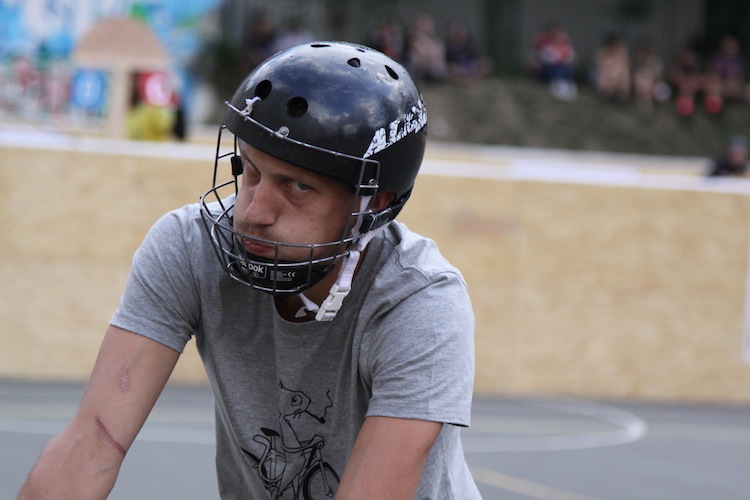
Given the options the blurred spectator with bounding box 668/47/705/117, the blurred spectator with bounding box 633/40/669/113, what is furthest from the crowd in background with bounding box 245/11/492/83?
the blurred spectator with bounding box 668/47/705/117

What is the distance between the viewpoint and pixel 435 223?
34.2 feet

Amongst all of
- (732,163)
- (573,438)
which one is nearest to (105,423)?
(573,438)

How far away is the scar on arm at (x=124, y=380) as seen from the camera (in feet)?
8.09

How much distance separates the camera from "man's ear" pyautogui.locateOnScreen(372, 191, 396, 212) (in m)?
2.62

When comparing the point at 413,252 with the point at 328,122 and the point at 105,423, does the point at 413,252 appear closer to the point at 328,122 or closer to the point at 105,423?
the point at 328,122

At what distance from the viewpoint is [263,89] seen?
2.49 metres

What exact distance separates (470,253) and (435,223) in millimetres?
434

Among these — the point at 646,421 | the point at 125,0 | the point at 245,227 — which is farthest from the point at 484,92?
the point at 245,227

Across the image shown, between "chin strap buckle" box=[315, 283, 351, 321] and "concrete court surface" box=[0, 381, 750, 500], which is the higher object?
"chin strap buckle" box=[315, 283, 351, 321]

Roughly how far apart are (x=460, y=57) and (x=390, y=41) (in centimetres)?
276

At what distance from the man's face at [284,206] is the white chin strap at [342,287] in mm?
58

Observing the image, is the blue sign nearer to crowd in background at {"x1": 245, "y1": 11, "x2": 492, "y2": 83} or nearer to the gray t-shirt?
crowd in background at {"x1": 245, "y1": 11, "x2": 492, "y2": 83}

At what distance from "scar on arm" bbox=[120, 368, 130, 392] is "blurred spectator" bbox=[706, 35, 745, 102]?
25.4 m

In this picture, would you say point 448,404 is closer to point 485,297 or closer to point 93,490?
point 93,490
